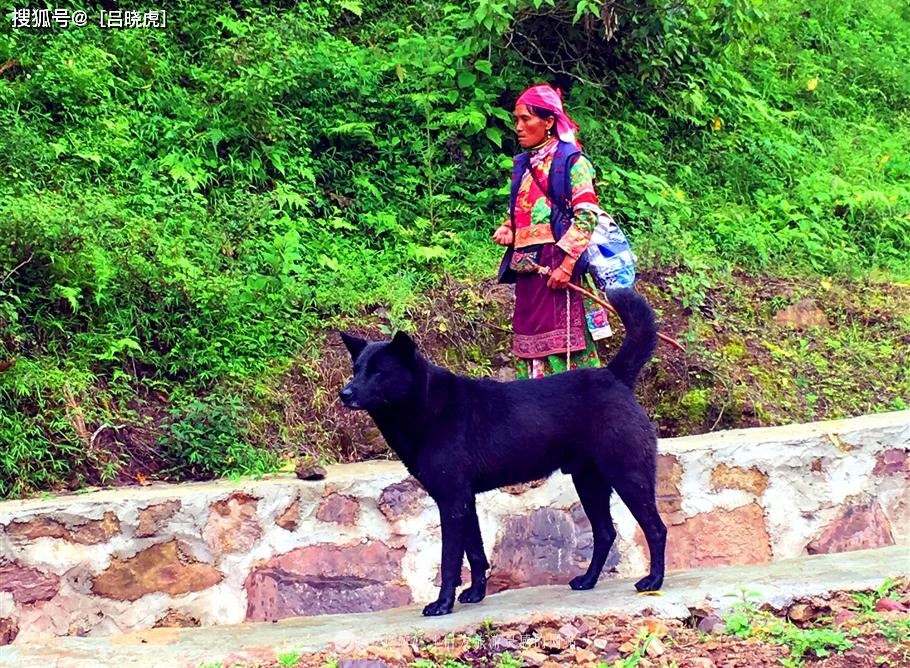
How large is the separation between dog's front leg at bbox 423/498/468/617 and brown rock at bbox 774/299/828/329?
4318mm

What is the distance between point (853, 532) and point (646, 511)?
206 centimetres

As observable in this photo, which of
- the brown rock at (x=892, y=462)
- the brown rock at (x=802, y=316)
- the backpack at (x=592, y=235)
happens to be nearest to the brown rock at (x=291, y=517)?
the backpack at (x=592, y=235)

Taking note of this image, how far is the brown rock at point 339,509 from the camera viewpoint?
18.7 feet

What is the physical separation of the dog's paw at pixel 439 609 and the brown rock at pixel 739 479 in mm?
2095

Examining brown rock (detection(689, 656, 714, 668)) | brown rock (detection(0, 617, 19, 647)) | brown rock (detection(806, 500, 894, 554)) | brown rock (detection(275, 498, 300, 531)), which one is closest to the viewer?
brown rock (detection(689, 656, 714, 668))

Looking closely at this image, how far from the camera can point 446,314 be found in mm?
7355

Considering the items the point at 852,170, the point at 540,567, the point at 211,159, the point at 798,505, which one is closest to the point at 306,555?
the point at 540,567

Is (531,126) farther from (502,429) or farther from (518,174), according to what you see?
(502,429)

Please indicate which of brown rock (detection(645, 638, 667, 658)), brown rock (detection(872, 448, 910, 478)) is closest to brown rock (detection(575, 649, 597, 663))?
brown rock (detection(645, 638, 667, 658))

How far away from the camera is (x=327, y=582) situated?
5711 millimetres

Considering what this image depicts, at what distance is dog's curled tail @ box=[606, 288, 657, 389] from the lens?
4984 mm

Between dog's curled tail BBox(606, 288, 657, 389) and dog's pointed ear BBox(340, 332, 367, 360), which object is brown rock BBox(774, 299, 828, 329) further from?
dog's pointed ear BBox(340, 332, 367, 360)

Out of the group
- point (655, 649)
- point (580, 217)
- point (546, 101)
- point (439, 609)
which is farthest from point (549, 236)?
point (655, 649)

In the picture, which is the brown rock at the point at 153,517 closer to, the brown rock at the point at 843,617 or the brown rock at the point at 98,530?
the brown rock at the point at 98,530
